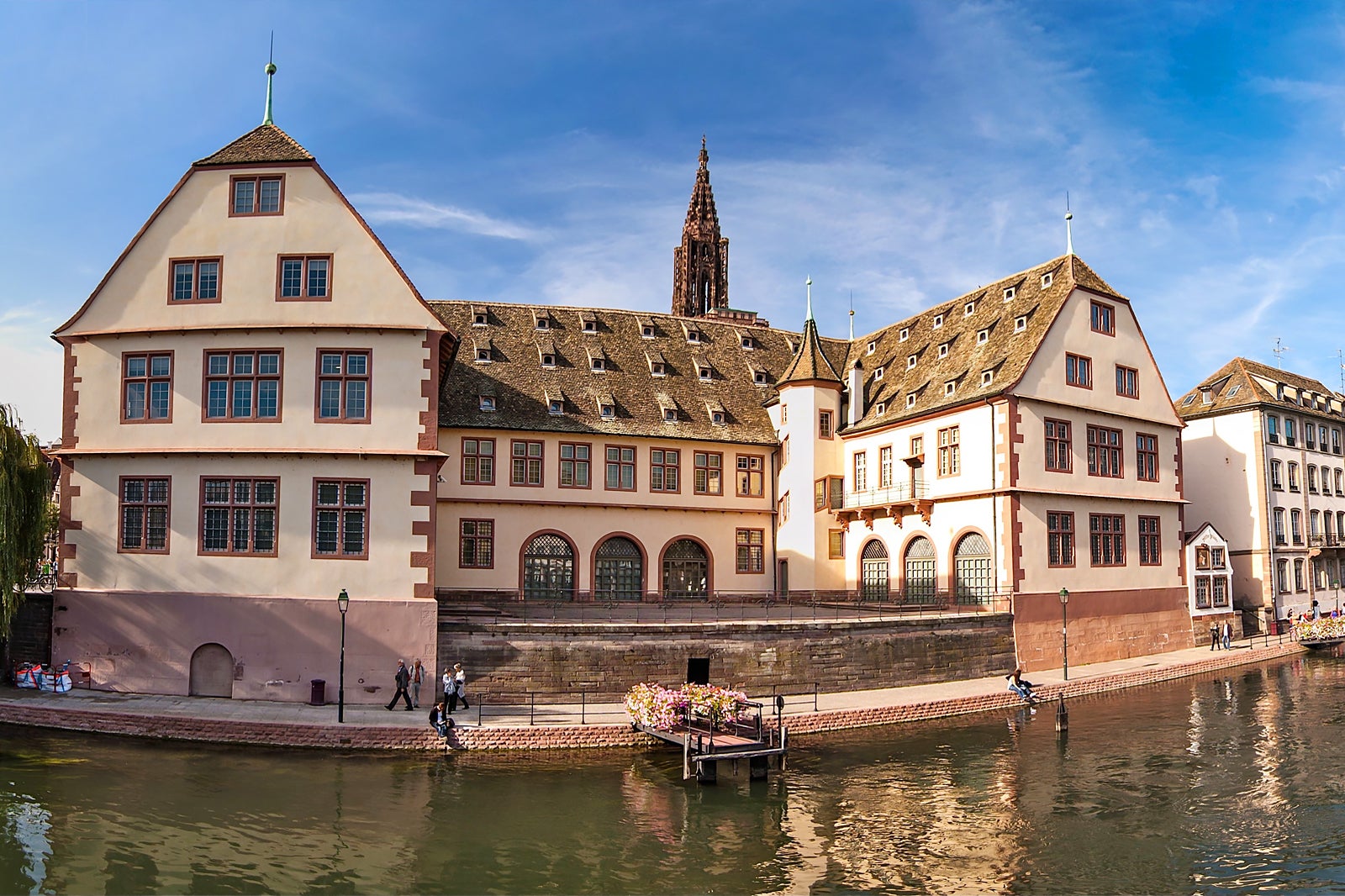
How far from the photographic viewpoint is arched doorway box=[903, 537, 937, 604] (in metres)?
41.1

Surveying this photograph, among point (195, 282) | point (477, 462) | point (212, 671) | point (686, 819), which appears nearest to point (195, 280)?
point (195, 282)

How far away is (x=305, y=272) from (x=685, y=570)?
2196cm

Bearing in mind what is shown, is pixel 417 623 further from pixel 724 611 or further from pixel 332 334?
pixel 724 611

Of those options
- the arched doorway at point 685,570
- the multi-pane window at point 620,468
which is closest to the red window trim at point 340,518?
the multi-pane window at point 620,468

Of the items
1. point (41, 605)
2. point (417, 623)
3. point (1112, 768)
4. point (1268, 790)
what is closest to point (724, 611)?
point (417, 623)

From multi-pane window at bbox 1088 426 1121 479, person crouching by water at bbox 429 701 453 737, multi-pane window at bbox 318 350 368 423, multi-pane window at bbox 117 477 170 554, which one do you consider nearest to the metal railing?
person crouching by water at bbox 429 701 453 737

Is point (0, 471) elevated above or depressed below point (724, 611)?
above

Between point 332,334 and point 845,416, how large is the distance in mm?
25278

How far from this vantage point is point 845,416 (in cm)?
4756

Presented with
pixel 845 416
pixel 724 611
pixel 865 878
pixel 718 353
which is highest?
pixel 718 353

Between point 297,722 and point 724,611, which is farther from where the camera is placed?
point 724,611

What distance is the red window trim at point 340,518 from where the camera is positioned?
29.6 metres

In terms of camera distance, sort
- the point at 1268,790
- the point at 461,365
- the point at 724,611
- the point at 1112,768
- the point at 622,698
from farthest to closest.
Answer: the point at 461,365 → the point at 724,611 → the point at 622,698 → the point at 1112,768 → the point at 1268,790

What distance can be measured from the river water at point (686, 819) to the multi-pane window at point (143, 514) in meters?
6.25
